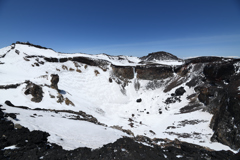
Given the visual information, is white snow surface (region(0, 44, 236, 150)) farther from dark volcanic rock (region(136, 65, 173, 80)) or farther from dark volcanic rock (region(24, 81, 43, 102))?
dark volcanic rock (region(136, 65, 173, 80))

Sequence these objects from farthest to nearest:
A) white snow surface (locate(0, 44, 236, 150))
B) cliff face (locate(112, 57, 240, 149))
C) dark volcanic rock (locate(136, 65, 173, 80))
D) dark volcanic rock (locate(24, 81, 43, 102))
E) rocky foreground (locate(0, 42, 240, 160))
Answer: dark volcanic rock (locate(136, 65, 173, 80)) → dark volcanic rock (locate(24, 81, 43, 102)) → white snow surface (locate(0, 44, 236, 150)) → cliff face (locate(112, 57, 240, 149)) → rocky foreground (locate(0, 42, 240, 160))

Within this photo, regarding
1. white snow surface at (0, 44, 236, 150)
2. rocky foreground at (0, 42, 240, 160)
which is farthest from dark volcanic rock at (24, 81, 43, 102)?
white snow surface at (0, 44, 236, 150)

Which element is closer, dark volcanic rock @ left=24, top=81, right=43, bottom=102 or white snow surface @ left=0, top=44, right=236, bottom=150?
white snow surface @ left=0, top=44, right=236, bottom=150

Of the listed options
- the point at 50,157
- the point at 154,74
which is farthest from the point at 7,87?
the point at 154,74

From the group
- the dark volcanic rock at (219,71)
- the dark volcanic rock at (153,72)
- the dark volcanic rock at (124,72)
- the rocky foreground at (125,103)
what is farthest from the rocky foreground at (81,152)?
the dark volcanic rock at (124,72)

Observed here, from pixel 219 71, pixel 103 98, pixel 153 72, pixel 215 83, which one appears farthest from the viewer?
pixel 153 72

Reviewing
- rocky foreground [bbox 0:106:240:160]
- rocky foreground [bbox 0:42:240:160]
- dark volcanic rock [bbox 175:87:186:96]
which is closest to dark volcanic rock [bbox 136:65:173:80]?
rocky foreground [bbox 0:42:240:160]

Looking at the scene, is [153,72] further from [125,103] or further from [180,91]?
[125,103]

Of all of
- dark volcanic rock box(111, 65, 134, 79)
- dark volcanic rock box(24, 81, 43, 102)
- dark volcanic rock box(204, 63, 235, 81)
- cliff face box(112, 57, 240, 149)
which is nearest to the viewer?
cliff face box(112, 57, 240, 149)

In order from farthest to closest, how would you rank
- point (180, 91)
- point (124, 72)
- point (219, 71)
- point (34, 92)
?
point (124, 72), point (180, 91), point (219, 71), point (34, 92)

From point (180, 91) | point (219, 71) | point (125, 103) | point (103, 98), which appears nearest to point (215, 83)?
point (219, 71)

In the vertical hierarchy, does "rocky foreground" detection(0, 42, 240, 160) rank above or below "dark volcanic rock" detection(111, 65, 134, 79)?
below

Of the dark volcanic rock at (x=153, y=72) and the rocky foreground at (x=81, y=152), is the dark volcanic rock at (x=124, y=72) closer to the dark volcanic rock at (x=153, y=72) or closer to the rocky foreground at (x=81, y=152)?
the dark volcanic rock at (x=153, y=72)
